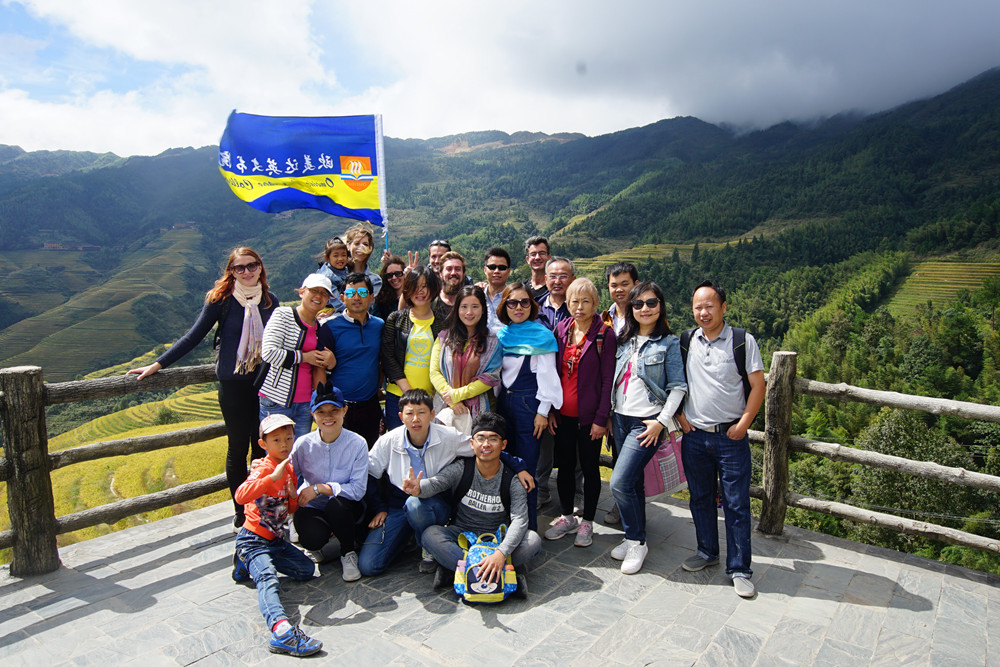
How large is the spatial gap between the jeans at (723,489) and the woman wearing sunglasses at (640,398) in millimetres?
219

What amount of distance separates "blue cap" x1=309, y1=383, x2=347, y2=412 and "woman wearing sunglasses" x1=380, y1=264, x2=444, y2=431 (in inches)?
15.9

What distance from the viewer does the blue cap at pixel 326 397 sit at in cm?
364

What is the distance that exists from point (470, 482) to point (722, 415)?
1.61 meters

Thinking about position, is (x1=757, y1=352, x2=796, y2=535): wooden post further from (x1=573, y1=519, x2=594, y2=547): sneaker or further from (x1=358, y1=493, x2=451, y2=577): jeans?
(x1=358, y1=493, x2=451, y2=577): jeans

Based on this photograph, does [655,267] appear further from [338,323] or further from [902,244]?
[338,323]

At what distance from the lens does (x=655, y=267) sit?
90688 millimetres

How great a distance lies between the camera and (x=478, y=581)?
324cm

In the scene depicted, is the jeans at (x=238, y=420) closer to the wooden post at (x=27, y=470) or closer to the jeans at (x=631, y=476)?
the wooden post at (x=27, y=470)

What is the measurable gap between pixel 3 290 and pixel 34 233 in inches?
1310

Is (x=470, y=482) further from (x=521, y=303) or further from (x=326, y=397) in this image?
(x=521, y=303)

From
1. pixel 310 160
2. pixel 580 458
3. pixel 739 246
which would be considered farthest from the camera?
pixel 739 246

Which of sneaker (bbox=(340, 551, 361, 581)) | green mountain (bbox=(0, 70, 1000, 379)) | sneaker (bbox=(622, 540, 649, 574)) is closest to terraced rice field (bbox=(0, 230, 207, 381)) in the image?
green mountain (bbox=(0, 70, 1000, 379))

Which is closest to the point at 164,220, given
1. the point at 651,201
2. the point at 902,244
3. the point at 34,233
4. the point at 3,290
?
the point at 34,233

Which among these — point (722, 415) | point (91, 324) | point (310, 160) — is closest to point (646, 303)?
point (722, 415)
